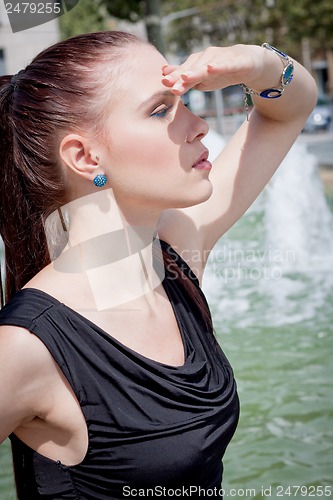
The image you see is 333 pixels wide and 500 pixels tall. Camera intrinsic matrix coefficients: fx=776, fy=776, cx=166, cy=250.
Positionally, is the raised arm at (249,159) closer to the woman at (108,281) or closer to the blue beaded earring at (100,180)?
the woman at (108,281)

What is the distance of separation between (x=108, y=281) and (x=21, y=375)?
388 mm

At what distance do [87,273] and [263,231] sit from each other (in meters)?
6.92

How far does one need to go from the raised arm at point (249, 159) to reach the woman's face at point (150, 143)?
29 cm

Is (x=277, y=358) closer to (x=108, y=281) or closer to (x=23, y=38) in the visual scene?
(x=108, y=281)

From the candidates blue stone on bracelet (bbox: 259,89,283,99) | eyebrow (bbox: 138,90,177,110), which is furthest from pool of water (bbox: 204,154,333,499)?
eyebrow (bbox: 138,90,177,110)

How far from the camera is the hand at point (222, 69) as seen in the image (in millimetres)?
1712

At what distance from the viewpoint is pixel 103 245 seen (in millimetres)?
1820

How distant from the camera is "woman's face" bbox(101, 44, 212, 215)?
1738 mm

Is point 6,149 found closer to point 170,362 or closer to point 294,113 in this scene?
point 170,362

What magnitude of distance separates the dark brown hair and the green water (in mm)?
1432

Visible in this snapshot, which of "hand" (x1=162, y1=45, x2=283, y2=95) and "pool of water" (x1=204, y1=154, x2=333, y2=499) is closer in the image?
"hand" (x1=162, y1=45, x2=283, y2=95)
